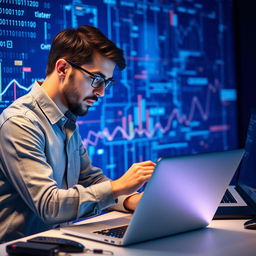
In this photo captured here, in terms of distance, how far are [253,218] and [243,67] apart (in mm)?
2571

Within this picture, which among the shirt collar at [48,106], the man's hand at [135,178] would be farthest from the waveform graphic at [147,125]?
the man's hand at [135,178]

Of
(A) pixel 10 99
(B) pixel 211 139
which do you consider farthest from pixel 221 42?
(A) pixel 10 99

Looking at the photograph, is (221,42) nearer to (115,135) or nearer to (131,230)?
(115,135)

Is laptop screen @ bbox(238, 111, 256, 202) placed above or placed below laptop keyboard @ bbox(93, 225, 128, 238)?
above

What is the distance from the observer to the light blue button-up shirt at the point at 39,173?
148 cm

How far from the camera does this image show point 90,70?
5.92 feet

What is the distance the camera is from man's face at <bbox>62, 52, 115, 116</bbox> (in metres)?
1.80

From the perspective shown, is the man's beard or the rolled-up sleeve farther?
the man's beard

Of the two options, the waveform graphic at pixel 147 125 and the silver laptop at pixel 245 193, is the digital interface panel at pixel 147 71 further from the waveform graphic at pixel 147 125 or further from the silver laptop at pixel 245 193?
the silver laptop at pixel 245 193

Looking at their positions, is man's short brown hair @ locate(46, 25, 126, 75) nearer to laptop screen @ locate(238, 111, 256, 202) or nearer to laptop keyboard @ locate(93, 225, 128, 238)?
laptop screen @ locate(238, 111, 256, 202)

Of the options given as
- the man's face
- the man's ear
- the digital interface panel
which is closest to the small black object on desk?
the man's face

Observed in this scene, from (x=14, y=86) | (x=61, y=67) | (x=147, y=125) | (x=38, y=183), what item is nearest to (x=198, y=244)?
(x=38, y=183)

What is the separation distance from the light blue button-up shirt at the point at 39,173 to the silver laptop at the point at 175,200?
88 millimetres

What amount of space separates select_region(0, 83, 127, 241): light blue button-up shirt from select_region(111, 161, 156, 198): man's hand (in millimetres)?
46
